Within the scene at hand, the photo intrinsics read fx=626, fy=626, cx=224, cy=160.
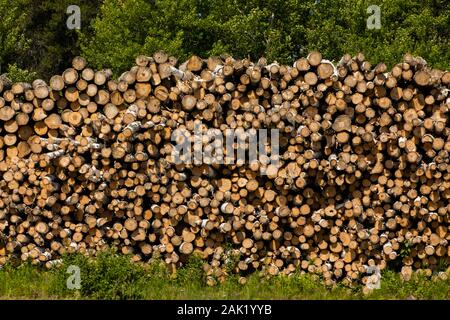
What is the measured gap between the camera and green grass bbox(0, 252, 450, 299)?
7.24 metres

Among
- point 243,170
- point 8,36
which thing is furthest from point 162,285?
point 8,36

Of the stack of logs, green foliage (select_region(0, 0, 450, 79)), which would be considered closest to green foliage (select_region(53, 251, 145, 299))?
the stack of logs

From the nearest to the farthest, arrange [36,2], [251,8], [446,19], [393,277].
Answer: [393,277] → [446,19] → [251,8] → [36,2]

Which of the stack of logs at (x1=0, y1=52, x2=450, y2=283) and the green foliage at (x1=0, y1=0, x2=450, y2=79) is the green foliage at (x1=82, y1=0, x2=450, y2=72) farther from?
the stack of logs at (x1=0, y1=52, x2=450, y2=283)

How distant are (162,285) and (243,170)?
68.9 inches

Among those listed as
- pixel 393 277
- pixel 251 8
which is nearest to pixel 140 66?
pixel 393 277

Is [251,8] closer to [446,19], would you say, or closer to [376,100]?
[446,19]

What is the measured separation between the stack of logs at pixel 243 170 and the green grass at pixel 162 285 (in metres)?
0.22

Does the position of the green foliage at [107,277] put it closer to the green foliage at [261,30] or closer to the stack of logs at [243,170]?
the stack of logs at [243,170]

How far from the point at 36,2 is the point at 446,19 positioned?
19582 mm

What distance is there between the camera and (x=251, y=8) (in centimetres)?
2220

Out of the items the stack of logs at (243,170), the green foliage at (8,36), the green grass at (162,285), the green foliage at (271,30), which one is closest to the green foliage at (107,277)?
the green grass at (162,285)

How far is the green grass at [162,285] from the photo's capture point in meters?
7.24

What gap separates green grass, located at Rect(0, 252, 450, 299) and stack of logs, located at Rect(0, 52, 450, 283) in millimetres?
224
